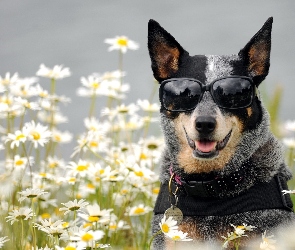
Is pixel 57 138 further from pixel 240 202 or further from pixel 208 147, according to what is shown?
pixel 240 202

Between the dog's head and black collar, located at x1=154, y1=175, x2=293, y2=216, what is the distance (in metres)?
0.21

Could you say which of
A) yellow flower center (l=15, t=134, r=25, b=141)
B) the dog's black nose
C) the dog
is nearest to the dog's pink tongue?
the dog

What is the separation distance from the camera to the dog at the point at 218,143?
4258mm

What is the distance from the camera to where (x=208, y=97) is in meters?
4.35

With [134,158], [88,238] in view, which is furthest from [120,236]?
[88,238]

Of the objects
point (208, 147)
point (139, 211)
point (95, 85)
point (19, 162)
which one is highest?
point (95, 85)

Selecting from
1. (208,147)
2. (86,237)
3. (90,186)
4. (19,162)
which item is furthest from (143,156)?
(86,237)

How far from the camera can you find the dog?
4.26 meters

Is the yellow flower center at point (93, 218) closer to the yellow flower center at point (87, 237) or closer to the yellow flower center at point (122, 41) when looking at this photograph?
the yellow flower center at point (87, 237)

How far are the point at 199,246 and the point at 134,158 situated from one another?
74.8 inches

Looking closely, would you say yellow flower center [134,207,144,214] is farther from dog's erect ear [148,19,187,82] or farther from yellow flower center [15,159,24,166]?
dog's erect ear [148,19,187,82]

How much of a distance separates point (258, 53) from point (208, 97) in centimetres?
45

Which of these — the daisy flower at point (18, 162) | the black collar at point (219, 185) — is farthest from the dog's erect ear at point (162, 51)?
the daisy flower at point (18, 162)

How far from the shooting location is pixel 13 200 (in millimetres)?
5574
